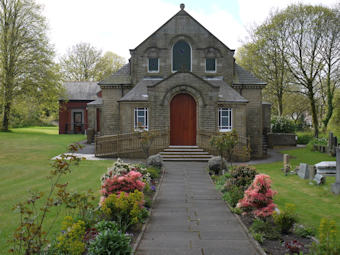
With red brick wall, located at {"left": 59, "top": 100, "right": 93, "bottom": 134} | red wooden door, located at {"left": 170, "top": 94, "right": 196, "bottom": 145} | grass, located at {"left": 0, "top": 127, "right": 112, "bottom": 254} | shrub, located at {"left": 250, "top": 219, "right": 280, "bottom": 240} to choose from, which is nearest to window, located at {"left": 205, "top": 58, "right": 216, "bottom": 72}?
red wooden door, located at {"left": 170, "top": 94, "right": 196, "bottom": 145}

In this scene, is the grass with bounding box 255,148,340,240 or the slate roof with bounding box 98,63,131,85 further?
the slate roof with bounding box 98,63,131,85

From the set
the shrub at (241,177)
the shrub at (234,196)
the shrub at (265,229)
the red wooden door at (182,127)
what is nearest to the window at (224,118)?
the red wooden door at (182,127)

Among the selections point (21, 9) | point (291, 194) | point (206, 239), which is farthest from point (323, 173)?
point (21, 9)

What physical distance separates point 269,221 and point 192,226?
190 centimetres

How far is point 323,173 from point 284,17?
23.6 metres

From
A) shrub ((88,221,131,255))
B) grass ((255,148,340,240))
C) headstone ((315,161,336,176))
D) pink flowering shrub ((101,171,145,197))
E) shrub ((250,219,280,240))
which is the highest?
pink flowering shrub ((101,171,145,197))

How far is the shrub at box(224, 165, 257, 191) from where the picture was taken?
1034 centimetres

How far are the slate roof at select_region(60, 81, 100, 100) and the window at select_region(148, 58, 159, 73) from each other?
70.2ft

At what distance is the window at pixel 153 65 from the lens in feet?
78.8

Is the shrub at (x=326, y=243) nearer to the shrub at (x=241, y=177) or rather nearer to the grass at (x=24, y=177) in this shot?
the shrub at (x=241, y=177)

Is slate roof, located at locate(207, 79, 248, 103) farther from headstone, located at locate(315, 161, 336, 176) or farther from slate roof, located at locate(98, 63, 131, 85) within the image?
headstone, located at locate(315, 161, 336, 176)

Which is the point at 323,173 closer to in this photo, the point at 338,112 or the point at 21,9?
the point at 338,112

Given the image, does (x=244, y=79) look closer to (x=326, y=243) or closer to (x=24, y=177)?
(x=24, y=177)

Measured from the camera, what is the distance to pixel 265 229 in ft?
21.9
